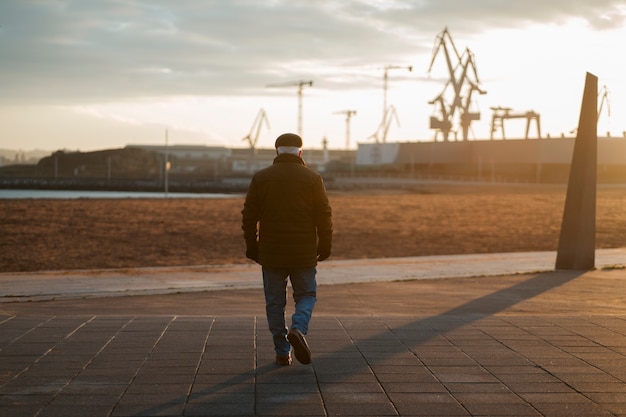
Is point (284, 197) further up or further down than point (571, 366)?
further up

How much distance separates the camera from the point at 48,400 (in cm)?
556

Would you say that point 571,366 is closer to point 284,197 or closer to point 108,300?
point 284,197

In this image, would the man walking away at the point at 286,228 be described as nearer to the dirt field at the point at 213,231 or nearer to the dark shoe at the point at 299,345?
the dark shoe at the point at 299,345

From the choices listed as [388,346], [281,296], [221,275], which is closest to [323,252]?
[281,296]

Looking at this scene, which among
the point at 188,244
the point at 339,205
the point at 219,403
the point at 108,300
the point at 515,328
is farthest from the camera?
the point at 339,205

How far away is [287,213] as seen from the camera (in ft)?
21.9

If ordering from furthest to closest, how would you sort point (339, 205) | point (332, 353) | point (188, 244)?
point (339, 205) < point (188, 244) < point (332, 353)

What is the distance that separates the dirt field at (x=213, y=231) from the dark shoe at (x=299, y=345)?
13.3 metres

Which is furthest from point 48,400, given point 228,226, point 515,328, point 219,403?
point 228,226

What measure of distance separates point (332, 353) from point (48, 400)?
7.84ft

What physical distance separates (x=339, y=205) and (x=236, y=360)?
3335 cm

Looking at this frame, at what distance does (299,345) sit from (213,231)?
20829 mm

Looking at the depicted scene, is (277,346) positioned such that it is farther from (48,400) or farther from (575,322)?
(575,322)

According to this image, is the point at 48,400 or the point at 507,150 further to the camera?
the point at 507,150
